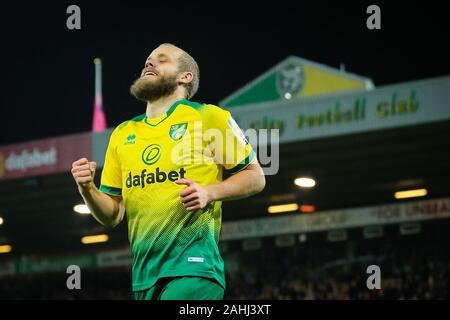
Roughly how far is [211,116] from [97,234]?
24260mm

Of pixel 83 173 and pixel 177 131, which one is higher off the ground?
pixel 177 131

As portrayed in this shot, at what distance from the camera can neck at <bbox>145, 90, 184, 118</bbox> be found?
5043 millimetres

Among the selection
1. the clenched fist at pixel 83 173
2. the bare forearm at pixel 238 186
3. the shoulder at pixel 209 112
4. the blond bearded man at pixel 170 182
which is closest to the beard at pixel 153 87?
the blond bearded man at pixel 170 182

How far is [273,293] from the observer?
25016 millimetres

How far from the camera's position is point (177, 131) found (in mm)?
4895

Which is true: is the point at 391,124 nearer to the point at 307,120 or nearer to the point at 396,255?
the point at 307,120

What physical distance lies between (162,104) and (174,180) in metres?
0.50

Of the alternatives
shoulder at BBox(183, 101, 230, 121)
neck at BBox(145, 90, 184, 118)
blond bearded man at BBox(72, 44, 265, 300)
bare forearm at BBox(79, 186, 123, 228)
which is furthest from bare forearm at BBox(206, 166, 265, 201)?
bare forearm at BBox(79, 186, 123, 228)

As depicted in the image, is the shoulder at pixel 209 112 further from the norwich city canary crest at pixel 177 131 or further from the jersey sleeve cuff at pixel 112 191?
the jersey sleeve cuff at pixel 112 191

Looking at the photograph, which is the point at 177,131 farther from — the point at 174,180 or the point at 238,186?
the point at 238,186

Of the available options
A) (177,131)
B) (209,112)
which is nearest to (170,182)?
(177,131)

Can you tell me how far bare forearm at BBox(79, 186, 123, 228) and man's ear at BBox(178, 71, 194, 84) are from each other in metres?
0.74

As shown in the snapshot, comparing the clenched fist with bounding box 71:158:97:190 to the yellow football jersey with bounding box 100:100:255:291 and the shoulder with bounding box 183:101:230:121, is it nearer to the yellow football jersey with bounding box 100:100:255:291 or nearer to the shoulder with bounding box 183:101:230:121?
the yellow football jersey with bounding box 100:100:255:291

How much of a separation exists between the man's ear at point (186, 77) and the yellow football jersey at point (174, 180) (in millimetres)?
121
